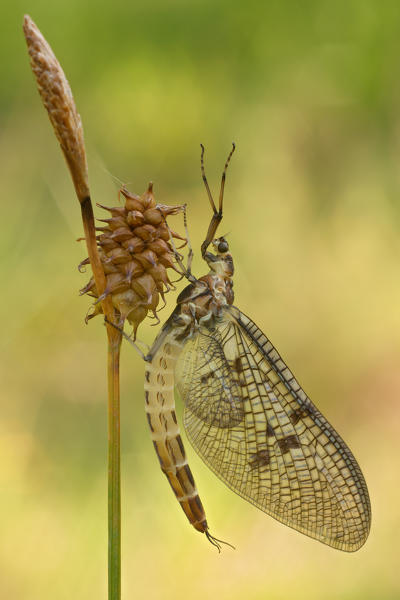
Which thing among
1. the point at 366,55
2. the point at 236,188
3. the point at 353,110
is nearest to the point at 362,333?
the point at 236,188

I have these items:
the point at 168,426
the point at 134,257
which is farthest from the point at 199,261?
the point at 134,257

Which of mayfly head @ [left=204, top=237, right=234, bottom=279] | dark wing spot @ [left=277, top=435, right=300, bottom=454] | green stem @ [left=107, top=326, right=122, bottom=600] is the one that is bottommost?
green stem @ [left=107, top=326, right=122, bottom=600]

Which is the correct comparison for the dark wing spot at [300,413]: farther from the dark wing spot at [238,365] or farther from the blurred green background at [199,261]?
the blurred green background at [199,261]

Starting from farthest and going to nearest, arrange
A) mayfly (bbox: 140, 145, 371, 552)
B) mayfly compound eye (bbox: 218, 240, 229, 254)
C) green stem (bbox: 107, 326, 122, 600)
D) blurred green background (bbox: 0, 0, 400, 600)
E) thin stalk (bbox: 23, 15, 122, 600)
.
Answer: blurred green background (bbox: 0, 0, 400, 600)
mayfly compound eye (bbox: 218, 240, 229, 254)
mayfly (bbox: 140, 145, 371, 552)
green stem (bbox: 107, 326, 122, 600)
thin stalk (bbox: 23, 15, 122, 600)

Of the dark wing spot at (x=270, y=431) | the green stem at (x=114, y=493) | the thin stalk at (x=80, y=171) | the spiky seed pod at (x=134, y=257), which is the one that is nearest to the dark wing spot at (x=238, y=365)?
the dark wing spot at (x=270, y=431)

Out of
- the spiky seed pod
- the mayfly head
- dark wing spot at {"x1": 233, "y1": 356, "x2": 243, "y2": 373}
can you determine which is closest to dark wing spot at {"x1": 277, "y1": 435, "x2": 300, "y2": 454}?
dark wing spot at {"x1": 233, "y1": 356, "x2": 243, "y2": 373}

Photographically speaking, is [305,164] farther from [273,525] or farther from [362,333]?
[273,525]

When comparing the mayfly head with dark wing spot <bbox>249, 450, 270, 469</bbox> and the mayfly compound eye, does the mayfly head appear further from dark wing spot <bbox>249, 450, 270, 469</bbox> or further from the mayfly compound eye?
dark wing spot <bbox>249, 450, 270, 469</bbox>
